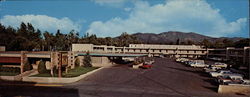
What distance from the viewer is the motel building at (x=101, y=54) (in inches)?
1292

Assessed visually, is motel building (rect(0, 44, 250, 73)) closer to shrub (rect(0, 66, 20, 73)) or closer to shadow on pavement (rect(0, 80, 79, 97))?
shrub (rect(0, 66, 20, 73))

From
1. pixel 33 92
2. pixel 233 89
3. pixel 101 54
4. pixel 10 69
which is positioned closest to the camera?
pixel 33 92

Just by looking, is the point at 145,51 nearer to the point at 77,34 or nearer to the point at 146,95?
the point at 77,34

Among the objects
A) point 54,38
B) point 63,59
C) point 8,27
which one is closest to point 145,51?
point 54,38

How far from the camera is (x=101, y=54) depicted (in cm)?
4747

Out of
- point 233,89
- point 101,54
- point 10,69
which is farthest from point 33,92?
point 101,54

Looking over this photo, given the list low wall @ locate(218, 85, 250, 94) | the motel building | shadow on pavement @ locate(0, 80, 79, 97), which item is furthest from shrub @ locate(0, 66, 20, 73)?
low wall @ locate(218, 85, 250, 94)

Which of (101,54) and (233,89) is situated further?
(101,54)

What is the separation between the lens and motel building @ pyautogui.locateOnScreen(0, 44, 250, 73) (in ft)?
108

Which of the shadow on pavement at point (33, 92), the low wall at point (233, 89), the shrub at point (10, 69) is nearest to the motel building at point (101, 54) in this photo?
the shrub at point (10, 69)

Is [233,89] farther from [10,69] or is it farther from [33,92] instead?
[10,69]

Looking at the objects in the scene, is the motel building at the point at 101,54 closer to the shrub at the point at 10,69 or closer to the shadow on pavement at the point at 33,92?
the shrub at the point at 10,69

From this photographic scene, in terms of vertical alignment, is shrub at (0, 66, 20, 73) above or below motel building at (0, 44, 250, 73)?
below

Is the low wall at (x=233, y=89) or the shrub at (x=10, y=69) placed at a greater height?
the shrub at (x=10, y=69)
